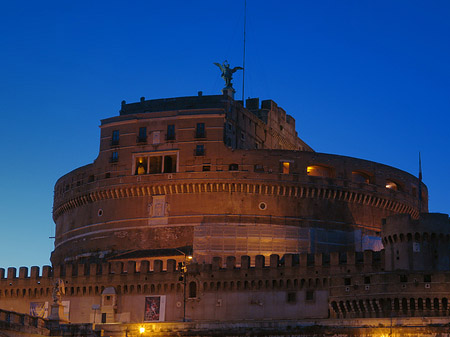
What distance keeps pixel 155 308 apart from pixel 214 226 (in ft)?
37.1

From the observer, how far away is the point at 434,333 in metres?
53.3

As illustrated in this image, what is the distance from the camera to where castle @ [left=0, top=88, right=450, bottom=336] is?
63375mm

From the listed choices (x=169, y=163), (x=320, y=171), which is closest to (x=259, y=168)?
(x=320, y=171)

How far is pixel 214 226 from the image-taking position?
76250 millimetres

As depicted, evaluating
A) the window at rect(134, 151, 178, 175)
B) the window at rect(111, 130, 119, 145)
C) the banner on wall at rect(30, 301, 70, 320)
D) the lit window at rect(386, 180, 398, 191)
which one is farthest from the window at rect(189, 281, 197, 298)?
the lit window at rect(386, 180, 398, 191)

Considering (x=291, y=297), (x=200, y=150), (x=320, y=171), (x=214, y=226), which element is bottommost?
(x=291, y=297)

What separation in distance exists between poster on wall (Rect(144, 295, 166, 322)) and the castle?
113 millimetres

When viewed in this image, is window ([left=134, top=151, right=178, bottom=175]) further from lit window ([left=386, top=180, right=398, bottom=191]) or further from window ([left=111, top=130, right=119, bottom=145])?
lit window ([left=386, top=180, right=398, bottom=191])

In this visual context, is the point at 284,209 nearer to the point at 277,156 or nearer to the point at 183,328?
the point at 277,156

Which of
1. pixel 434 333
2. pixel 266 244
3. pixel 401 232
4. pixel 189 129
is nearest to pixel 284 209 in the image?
pixel 266 244

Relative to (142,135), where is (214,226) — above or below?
below

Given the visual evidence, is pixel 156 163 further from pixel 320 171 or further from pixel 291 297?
pixel 291 297

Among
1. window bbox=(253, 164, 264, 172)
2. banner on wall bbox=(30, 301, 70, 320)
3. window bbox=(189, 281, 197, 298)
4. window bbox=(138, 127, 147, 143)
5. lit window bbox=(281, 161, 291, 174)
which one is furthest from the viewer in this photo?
window bbox=(138, 127, 147, 143)

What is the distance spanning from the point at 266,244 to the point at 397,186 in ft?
51.2
